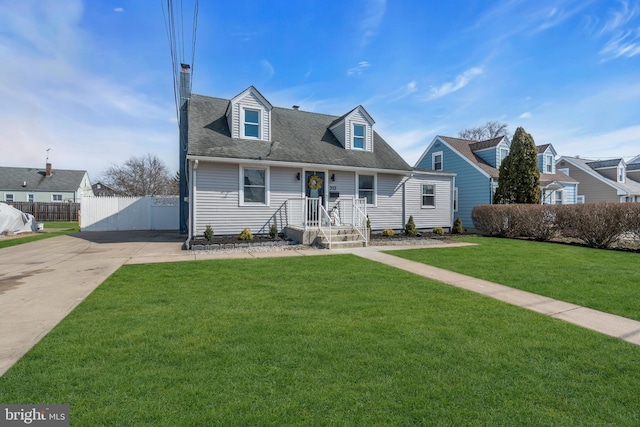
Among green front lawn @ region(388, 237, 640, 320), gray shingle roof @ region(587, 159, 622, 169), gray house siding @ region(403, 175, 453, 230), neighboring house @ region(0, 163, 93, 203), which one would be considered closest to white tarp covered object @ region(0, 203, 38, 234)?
green front lawn @ region(388, 237, 640, 320)

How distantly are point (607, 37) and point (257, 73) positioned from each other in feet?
39.2

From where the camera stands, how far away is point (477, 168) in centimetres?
1902

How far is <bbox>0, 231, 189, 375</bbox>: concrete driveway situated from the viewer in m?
3.27

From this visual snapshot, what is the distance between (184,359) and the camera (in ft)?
8.77

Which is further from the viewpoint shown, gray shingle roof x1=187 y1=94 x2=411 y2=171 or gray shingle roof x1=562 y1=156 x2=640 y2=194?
gray shingle roof x1=562 y1=156 x2=640 y2=194

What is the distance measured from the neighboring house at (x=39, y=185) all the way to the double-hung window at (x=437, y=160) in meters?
37.8

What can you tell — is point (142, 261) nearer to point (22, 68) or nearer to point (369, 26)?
point (22, 68)

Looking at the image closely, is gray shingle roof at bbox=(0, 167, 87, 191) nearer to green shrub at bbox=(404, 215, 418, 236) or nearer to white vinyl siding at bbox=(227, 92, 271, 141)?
white vinyl siding at bbox=(227, 92, 271, 141)

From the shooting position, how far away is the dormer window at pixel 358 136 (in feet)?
46.0

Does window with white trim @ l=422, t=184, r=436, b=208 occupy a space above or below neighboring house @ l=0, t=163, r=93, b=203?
below

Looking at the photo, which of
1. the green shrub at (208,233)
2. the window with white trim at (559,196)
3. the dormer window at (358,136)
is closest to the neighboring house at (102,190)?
the green shrub at (208,233)

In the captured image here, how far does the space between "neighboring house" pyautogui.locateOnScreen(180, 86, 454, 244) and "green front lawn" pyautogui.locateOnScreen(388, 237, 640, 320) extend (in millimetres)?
4028

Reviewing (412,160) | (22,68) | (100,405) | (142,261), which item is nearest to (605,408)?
(100,405)

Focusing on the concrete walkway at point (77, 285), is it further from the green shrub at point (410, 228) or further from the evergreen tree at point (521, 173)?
the evergreen tree at point (521, 173)
